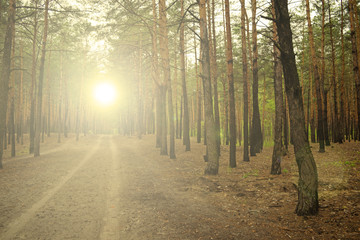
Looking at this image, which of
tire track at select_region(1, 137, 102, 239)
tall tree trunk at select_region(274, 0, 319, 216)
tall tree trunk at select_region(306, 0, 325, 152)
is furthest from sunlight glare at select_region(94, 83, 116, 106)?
tall tree trunk at select_region(274, 0, 319, 216)

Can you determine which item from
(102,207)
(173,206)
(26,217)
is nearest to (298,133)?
(173,206)

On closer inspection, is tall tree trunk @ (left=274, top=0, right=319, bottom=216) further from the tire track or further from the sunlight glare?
the sunlight glare

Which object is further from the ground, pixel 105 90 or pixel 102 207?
pixel 105 90

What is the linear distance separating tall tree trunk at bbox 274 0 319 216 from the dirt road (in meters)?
2.01

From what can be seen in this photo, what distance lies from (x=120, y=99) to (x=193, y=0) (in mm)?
30636

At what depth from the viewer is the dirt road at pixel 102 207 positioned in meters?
4.56

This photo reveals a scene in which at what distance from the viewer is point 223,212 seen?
219 inches

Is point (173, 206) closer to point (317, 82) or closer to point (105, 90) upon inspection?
point (317, 82)

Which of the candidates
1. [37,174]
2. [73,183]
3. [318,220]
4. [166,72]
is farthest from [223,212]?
[166,72]

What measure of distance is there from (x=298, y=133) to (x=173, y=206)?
3858mm

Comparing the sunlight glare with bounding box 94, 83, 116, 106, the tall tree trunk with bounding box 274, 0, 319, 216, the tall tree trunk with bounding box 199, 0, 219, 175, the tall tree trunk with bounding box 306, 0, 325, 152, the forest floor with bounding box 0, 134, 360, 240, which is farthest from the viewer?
the sunlight glare with bounding box 94, 83, 116, 106

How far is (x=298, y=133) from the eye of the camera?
513 centimetres

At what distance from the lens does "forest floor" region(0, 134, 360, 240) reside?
444cm

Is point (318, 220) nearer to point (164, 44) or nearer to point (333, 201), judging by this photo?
point (333, 201)
